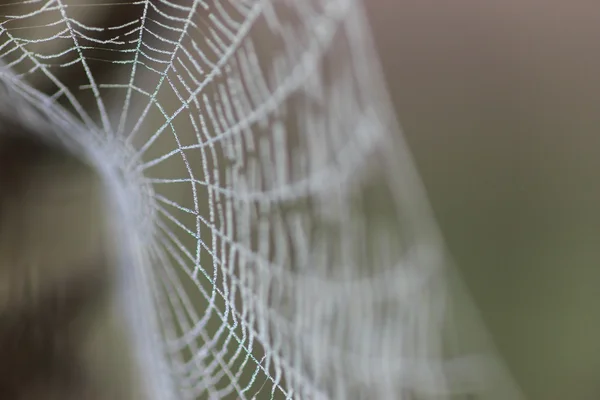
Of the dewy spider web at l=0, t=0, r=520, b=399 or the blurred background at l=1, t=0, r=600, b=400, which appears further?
the blurred background at l=1, t=0, r=600, b=400

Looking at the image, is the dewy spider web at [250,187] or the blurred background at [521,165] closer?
the dewy spider web at [250,187]

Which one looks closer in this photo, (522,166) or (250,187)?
(250,187)

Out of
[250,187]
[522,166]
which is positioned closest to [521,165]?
[522,166]

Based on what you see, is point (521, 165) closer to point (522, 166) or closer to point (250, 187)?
point (522, 166)

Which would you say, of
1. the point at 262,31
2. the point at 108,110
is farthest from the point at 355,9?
the point at 108,110

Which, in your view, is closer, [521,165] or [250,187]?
[250,187]

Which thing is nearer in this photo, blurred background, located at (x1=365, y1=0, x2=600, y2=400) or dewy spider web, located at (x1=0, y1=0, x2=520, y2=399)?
dewy spider web, located at (x1=0, y1=0, x2=520, y2=399)

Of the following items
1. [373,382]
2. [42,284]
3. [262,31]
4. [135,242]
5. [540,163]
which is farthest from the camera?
[540,163]

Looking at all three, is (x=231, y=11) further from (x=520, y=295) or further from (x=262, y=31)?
(x=520, y=295)
